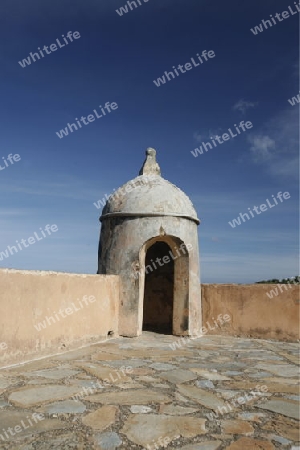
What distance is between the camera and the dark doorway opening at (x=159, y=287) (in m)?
9.74

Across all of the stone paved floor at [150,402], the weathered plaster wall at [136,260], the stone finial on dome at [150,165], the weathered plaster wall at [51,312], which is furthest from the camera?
the stone finial on dome at [150,165]

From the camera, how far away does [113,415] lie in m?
3.02

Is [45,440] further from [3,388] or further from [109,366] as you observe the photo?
[109,366]

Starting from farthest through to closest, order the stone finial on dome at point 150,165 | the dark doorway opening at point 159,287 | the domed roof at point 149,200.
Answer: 1. the dark doorway opening at point 159,287
2. the stone finial on dome at point 150,165
3. the domed roof at point 149,200

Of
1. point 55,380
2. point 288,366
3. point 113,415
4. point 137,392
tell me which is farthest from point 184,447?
point 288,366

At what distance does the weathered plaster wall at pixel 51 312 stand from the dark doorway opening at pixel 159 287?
2535 millimetres

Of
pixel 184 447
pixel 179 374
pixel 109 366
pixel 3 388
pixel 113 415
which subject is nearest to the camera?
pixel 184 447

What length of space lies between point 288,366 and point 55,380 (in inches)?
118

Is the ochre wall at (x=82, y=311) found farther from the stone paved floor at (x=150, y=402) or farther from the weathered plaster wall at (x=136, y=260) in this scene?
the stone paved floor at (x=150, y=402)

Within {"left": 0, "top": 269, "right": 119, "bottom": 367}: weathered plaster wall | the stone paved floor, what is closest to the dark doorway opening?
{"left": 0, "top": 269, "right": 119, "bottom": 367}: weathered plaster wall

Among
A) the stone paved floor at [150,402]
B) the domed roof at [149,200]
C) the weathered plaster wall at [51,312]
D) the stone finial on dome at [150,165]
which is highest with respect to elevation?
the stone finial on dome at [150,165]

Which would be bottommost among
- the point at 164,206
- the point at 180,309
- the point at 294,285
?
the point at 180,309

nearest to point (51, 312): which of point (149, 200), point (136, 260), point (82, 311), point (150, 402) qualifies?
point (82, 311)

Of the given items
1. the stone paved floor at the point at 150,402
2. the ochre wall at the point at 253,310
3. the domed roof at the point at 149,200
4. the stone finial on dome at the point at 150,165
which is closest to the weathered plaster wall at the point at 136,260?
the domed roof at the point at 149,200
